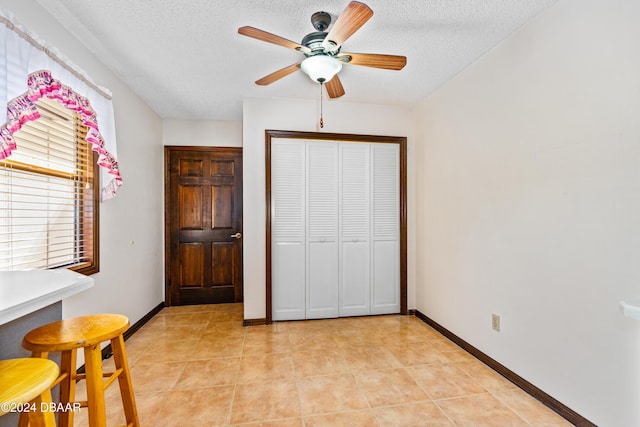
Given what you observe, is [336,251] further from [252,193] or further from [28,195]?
[28,195]

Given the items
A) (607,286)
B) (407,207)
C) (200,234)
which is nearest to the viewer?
(607,286)

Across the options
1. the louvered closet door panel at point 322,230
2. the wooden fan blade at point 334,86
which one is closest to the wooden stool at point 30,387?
the wooden fan blade at point 334,86

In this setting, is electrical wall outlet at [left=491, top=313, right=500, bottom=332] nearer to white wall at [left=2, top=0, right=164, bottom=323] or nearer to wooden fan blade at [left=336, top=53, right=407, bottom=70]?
wooden fan blade at [left=336, top=53, right=407, bottom=70]

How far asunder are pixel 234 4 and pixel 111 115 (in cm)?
135

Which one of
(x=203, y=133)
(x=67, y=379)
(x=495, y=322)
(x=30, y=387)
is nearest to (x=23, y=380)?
(x=30, y=387)

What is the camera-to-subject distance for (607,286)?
1562 millimetres

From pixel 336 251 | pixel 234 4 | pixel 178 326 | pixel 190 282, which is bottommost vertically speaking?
pixel 178 326

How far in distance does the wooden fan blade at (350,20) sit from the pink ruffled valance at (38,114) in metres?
1.62

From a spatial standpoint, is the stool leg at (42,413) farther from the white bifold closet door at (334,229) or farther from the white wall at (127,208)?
the white bifold closet door at (334,229)

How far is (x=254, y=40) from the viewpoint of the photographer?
7.24 ft

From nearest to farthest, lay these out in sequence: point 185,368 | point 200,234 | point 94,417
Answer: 1. point 94,417
2. point 185,368
3. point 200,234

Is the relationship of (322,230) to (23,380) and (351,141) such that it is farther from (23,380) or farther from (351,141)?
(23,380)

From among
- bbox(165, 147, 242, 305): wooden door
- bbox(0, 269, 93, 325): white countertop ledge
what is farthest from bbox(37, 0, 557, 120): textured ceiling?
bbox(0, 269, 93, 325): white countertop ledge

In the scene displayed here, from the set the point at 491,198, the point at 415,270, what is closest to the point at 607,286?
the point at 491,198
